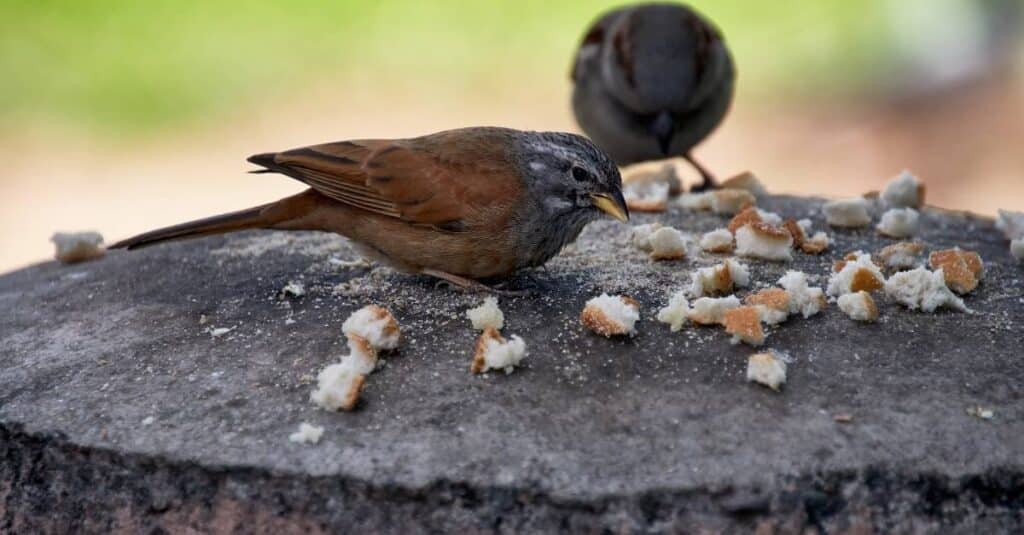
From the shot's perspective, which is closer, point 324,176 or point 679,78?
point 324,176

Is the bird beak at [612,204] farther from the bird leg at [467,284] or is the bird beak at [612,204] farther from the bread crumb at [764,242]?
the bread crumb at [764,242]

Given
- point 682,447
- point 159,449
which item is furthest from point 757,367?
point 159,449

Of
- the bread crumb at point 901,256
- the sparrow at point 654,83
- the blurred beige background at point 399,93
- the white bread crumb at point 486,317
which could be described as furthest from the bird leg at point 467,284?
the blurred beige background at point 399,93

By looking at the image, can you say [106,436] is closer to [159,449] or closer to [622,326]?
[159,449]

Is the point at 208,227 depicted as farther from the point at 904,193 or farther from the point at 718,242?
the point at 904,193

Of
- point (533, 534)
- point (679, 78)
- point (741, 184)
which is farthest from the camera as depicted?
point (679, 78)

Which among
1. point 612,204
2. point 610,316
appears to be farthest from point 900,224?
point 610,316

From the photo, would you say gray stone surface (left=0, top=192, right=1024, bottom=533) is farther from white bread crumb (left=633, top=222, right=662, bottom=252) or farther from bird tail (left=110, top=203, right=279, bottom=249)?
white bread crumb (left=633, top=222, right=662, bottom=252)

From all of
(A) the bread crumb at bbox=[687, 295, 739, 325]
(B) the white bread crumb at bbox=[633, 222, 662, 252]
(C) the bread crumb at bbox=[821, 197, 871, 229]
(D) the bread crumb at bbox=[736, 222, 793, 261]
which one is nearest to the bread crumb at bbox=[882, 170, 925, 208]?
(C) the bread crumb at bbox=[821, 197, 871, 229]
